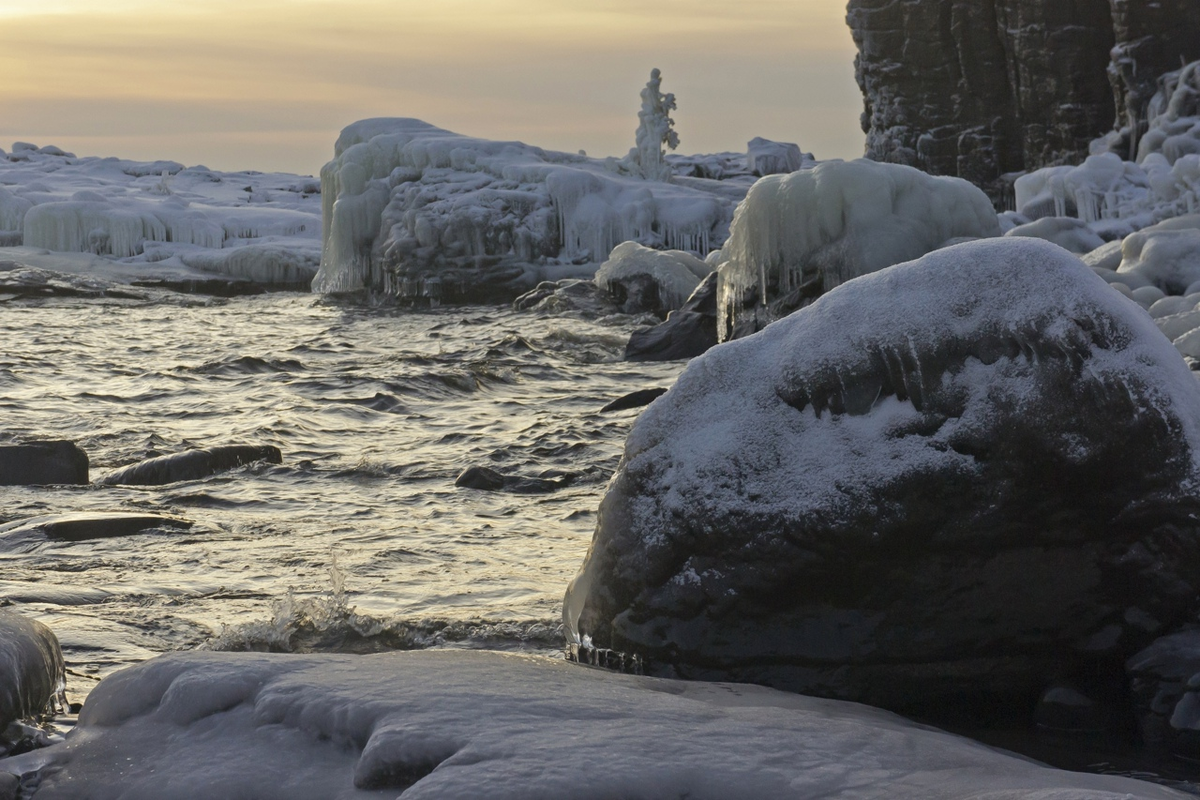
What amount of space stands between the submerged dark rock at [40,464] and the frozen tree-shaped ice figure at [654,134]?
29814 mm

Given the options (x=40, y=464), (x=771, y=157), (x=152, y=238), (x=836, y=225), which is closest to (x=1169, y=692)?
(x=40, y=464)

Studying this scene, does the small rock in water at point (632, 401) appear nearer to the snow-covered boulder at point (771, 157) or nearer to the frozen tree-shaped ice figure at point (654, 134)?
the frozen tree-shaped ice figure at point (654, 134)

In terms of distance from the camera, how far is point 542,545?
20.5 feet

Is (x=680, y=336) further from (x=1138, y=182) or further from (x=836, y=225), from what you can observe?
(x=1138, y=182)

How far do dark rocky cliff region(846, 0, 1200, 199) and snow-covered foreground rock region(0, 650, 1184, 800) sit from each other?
32175 millimetres

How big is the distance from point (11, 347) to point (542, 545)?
14.0 m

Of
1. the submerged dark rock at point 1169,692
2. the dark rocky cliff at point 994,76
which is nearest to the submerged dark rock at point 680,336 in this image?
the submerged dark rock at point 1169,692

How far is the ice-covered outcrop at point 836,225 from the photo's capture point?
13.1 meters

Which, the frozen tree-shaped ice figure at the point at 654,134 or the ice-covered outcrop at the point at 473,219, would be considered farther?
the frozen tree-shaped ice figure at the point at 654,134

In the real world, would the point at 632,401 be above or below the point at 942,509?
below

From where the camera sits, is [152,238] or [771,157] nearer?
[152,238]

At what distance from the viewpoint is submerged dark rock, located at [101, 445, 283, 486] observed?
809 cm

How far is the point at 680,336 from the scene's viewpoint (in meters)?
15.9

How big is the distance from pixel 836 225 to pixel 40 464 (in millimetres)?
8624
